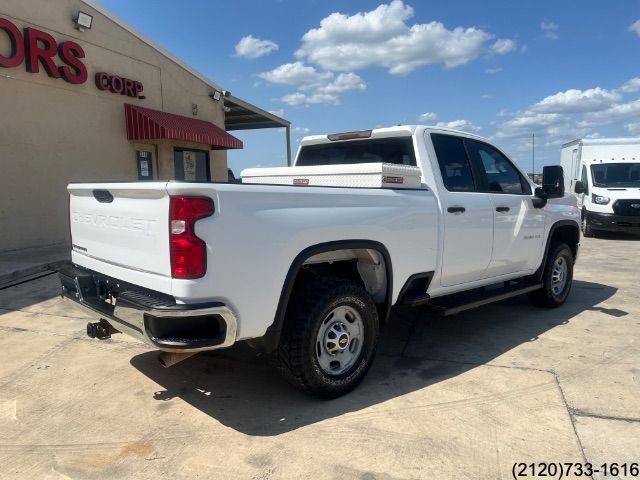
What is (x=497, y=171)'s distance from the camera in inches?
200

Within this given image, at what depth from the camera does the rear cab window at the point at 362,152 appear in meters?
4.49

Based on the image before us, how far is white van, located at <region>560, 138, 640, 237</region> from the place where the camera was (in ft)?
41.7

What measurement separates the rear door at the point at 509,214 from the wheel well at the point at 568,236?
0.61 meters

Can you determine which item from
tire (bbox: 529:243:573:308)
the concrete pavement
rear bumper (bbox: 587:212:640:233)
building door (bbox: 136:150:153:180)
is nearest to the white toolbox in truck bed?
tire (bbox: 529:243:573:308)

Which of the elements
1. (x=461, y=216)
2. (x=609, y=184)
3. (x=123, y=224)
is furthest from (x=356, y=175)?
(x=609, y=184)

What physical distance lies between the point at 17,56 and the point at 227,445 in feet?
30.0

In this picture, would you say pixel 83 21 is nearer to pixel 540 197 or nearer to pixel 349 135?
pixel 349 135

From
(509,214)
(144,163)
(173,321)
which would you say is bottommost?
(173,321)

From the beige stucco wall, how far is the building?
0.02 m

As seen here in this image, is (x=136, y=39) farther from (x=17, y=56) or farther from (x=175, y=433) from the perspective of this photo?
(x=175, y=433)

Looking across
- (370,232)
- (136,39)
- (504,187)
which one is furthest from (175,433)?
(136,39)

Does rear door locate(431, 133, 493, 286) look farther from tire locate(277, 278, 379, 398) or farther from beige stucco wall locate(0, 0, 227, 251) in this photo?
beige stucco wall locate(0, 0, 227, 251)

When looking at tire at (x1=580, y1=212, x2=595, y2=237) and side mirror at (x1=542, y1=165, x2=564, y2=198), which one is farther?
tire at (x1=580, y1=212, x2=595, y2=237)

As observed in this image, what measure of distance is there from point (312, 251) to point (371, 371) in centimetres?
141
